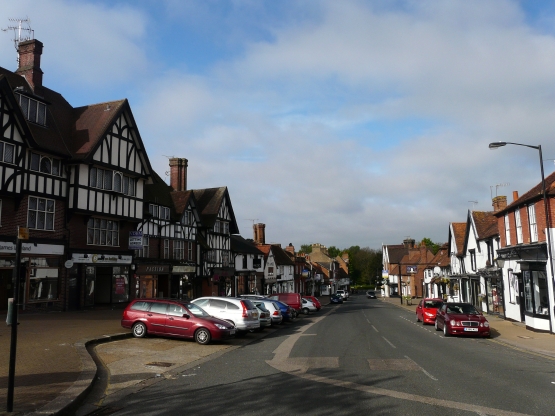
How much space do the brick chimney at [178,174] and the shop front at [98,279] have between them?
15.4 meters

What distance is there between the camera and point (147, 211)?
118 feet

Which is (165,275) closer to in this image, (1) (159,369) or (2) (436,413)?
(1) (159,369)

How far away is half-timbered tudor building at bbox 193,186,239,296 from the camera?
44.7 m

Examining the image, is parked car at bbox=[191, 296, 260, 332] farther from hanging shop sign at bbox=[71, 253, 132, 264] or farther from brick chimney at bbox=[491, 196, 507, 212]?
brick chimney at bbox=[491, 196, 507, 212]

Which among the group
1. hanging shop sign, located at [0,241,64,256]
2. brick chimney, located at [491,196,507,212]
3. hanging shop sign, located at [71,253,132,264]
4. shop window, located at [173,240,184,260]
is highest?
brick chimney, located at [491,196,507,212]

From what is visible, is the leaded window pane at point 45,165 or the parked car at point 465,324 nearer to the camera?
the parked car at point 465,324

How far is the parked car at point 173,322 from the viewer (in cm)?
1745

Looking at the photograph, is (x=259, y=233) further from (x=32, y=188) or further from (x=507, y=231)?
(x=32, y=188)

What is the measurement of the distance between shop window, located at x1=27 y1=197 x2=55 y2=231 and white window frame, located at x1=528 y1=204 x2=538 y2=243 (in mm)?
25316

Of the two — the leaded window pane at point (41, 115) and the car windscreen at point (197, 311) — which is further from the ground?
the leaded window pane at point (41, 115)

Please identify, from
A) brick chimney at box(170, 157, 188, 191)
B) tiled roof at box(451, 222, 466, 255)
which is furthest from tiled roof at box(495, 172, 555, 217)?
brick chimney at box(170, 157, 188, 191)

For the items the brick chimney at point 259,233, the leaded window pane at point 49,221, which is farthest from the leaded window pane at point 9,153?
the brick chimney at point 259,233

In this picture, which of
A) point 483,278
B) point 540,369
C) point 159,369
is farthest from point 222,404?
point 483,278

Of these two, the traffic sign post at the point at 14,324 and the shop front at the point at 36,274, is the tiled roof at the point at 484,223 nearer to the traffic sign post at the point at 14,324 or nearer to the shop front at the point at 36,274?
the shop front at the point at 36,274
